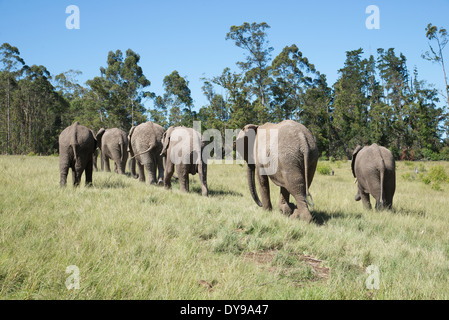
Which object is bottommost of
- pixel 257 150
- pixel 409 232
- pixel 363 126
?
pixel 409 232

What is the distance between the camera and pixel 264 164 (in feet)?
19.1

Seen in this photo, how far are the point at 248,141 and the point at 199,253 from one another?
3555mm

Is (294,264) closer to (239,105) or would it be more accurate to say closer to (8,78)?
(239,105)

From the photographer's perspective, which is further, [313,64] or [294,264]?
[313,64]

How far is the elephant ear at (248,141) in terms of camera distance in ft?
21.5

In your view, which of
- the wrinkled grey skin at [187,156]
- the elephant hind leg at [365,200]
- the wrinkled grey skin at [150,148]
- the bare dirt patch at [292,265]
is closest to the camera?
the bare dirt patch at [292,265]

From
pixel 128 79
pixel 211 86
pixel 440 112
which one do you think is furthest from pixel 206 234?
pixel 440 112

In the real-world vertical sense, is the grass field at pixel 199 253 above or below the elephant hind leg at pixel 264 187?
below

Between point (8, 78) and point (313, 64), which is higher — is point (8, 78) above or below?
below

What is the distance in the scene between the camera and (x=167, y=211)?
5.28m

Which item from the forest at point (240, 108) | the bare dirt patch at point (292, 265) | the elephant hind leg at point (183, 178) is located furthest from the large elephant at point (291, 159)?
the forest at point (240, 108)

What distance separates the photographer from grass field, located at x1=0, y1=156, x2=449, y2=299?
2.58 m

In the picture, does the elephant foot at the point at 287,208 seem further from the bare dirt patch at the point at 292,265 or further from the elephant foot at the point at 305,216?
the bare dirt patch at the point at 292,265

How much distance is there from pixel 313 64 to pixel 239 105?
17.1 m
